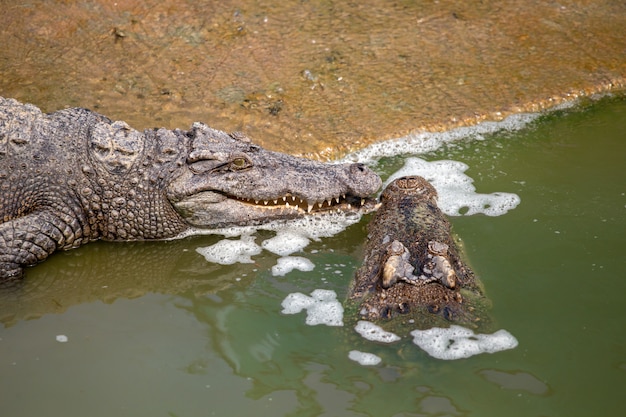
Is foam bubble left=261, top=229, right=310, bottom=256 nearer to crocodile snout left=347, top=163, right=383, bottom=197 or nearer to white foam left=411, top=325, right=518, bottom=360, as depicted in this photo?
crocodile snout left=347, top=163, right=383, bottom=197

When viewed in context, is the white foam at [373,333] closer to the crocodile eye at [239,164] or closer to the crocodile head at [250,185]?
the crocodile head at [250,185]

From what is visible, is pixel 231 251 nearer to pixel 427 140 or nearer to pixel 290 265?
pixel 290 265

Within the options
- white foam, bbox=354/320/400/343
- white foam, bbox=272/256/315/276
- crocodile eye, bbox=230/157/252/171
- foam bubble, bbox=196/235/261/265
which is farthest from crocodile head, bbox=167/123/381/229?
white foam, bbox=354/320/400/343

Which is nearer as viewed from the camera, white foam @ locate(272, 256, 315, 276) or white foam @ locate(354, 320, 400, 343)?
white foam @ locate(354, 320, 400, 343)

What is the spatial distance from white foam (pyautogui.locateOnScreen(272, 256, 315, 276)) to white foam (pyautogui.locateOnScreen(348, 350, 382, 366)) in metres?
1.08

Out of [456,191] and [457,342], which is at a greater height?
[456,191]

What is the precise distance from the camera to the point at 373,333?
14.8ft

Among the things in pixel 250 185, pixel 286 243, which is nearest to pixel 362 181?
pixel 286 243

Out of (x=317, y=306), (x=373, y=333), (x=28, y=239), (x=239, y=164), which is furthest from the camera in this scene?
(x=239, y=164)

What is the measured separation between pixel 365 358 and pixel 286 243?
60.7 inches

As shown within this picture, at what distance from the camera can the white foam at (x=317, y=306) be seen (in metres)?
4.76

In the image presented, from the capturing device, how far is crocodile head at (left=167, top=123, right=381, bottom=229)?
5.70 meters

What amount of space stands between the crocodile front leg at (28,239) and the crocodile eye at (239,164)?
1222 millimetres

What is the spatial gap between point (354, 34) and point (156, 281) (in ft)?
12.1
